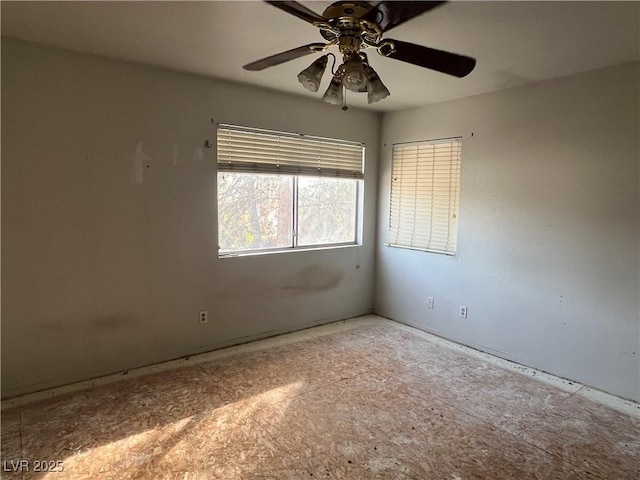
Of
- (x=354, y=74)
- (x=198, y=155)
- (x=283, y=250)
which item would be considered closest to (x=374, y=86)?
(x=354, y=74)

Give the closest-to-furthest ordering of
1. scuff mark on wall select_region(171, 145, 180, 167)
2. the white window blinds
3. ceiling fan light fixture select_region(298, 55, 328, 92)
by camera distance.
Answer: ceiling fan light fixture select_region(298, 55, 328, 92) → scuff mark on wall select_region(171, 145, 180, 167) → the white window blinds

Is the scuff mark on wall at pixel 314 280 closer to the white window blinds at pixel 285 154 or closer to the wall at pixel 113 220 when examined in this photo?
the wall at pixel 113 220

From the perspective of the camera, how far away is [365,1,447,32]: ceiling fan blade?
5.00 ft

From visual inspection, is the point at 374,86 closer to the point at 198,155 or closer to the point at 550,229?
the point at 198,155

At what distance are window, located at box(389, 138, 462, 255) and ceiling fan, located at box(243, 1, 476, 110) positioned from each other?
1898 millimetres

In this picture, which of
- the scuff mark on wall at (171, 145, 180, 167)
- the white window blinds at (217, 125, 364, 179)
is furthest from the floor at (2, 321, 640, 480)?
the white window blinds at (217, 125, 364, 179)

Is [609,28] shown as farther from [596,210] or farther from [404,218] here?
[404,218]

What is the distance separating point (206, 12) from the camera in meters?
2.12

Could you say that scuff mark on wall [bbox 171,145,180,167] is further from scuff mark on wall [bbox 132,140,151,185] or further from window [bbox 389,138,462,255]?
window [bbox 389,138,462,255]

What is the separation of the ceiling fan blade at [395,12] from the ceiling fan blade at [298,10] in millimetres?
238

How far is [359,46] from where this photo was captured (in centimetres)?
195

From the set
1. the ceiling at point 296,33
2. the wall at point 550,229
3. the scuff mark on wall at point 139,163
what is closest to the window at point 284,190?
the scuff mark on wall at point 139,163

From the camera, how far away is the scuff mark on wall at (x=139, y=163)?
3031 mm

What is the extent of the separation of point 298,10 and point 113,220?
6.93 feet
